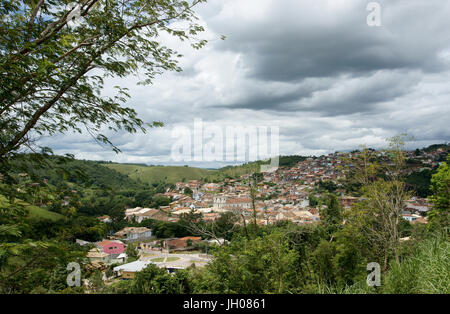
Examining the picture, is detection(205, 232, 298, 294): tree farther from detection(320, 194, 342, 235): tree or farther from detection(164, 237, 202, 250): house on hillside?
detection(164, 237, 202, 250): house on hillside

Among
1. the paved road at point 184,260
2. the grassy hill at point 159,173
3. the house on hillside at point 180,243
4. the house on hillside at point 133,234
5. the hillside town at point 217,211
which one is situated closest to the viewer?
the paved road at point 184,260

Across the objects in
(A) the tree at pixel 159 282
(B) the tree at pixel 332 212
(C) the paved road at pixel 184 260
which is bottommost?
(C) the paved road at pixel 184 260

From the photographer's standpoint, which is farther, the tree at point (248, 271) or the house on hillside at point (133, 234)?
the house on hillside at point (133, 234)

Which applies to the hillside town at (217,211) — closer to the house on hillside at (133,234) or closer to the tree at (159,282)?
the house on hillside at (133,234)

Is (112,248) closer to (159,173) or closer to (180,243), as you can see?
(180,243)

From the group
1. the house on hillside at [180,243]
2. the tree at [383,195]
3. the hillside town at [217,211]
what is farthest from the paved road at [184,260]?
the tree at [383,195]

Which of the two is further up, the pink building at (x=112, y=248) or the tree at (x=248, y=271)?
the tree at (x=248, y=271)

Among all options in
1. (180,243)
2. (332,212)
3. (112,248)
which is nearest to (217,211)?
(180,243)
